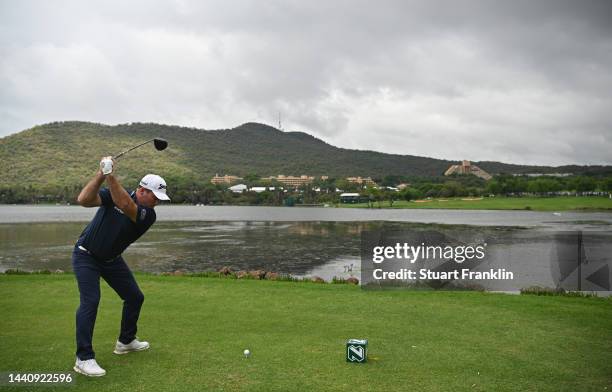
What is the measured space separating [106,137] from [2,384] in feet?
679

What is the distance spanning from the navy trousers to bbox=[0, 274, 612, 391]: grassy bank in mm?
386

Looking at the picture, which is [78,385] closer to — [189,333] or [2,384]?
[2,384]

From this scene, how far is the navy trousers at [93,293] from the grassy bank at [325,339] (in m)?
0.39

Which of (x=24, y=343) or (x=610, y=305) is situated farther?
(x=610, y=305)

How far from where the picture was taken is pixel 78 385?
5820mm

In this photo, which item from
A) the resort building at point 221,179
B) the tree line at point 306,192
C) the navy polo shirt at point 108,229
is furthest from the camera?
the resort building at point 221,179

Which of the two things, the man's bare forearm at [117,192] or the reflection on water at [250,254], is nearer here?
the man's bare forearm at [117,192]

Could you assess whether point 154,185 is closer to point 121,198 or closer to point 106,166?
point 121,198

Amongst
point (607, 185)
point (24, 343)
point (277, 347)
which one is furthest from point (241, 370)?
point (607, 185)

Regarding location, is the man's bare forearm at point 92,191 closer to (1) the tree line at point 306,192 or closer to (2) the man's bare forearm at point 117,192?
(2) the man's bare forearm at point 117,192

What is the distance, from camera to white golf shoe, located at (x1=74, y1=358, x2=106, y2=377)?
6.10 m

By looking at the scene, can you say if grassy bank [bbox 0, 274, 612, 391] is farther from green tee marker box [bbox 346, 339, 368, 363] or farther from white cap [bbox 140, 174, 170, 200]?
A: white cap [bbox 140, 174, 170, 200]

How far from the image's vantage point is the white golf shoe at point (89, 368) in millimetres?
6098

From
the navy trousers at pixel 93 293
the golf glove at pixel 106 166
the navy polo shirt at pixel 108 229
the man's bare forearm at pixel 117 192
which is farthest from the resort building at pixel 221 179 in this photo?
the golf glove at pixel 106 166
